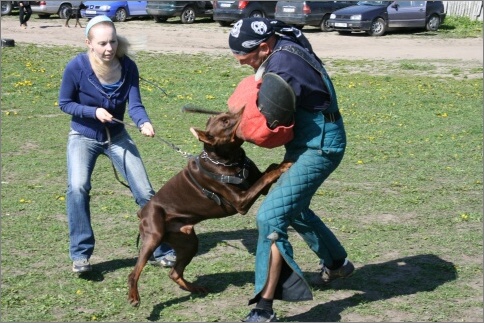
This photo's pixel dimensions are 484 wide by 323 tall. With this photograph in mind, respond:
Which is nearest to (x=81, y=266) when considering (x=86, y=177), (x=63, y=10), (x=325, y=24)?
(x=86, y=177)

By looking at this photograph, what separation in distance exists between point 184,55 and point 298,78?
16.9 m

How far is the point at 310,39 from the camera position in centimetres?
2653

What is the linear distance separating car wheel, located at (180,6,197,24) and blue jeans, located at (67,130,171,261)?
27.2 metres

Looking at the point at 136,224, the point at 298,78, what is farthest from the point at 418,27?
the point at 298,78

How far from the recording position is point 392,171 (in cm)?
912

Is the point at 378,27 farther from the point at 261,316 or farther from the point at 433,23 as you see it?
the point at 261,316

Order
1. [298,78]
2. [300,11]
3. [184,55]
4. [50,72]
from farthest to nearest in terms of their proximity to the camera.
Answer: [300,11]
[184,55]
[50,72]
[298,78]

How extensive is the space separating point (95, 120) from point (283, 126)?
1.80 m

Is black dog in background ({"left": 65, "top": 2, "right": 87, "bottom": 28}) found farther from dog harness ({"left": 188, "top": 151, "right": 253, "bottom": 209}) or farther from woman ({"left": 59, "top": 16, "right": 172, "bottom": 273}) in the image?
dog harness ({"left": 188, "top": 151, "right": 253, "bottom": 209})

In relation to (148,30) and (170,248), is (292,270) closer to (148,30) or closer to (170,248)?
(170,248)

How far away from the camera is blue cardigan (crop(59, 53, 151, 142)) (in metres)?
5.91

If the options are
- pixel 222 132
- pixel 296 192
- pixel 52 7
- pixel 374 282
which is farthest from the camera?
pixel 52 7

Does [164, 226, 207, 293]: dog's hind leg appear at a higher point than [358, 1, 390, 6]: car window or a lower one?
lower

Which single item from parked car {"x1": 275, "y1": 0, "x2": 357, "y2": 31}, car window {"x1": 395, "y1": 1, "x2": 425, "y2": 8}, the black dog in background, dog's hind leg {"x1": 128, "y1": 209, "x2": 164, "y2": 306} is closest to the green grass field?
dog's hind leg {"x1": 128, "y1": 209, "x2": 164, "y2": 306}
